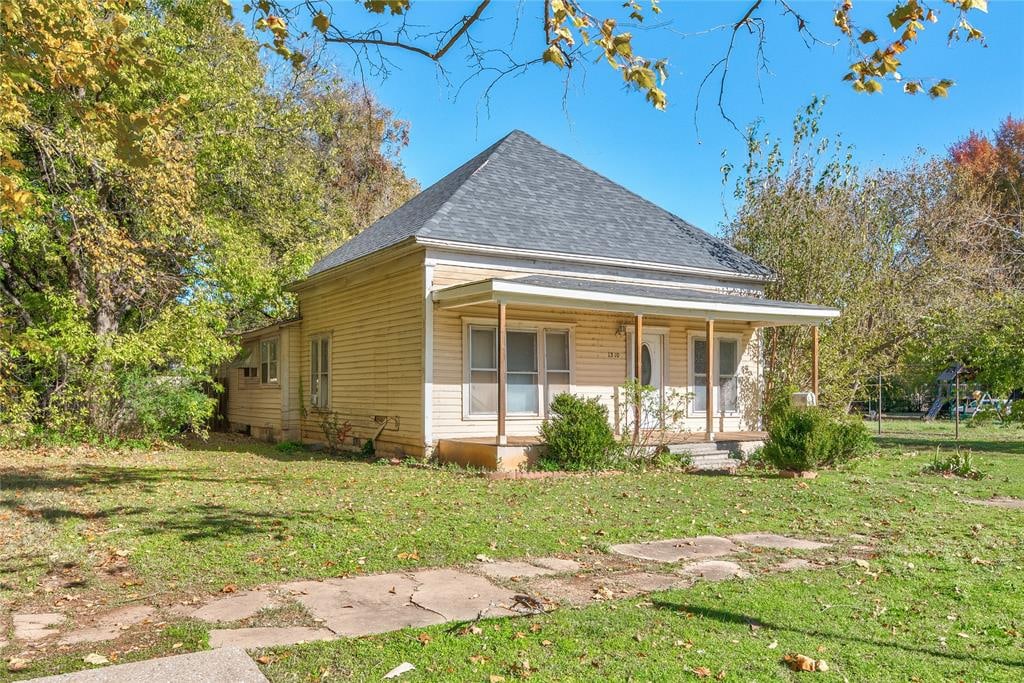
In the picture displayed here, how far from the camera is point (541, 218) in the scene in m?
16.1

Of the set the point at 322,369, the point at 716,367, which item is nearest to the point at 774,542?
the point at 716,367

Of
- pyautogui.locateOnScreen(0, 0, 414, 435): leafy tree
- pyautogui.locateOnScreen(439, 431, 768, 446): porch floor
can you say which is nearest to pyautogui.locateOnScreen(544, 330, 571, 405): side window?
pyautogui.locateOnScreen(439, 431, 768, 446): porch floor

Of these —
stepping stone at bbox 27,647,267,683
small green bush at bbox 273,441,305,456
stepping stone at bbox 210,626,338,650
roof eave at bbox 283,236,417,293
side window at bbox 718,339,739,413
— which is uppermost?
roof eave at bbox 283,236,417,293

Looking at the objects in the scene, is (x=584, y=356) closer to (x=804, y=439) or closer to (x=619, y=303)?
(x=619, y=303)

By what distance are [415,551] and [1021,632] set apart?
14.5 feet

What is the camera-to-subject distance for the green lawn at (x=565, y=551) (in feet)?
13.8

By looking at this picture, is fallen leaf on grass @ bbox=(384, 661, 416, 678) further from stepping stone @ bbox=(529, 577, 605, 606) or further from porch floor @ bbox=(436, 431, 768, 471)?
porch floor @ bbox=(436, 431, 768, 471)

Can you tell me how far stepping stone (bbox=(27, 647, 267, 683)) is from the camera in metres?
3.73

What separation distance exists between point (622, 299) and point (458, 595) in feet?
29.3

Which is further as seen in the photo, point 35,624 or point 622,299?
point 622,299

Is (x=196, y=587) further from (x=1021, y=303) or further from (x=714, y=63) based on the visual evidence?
(x=1021, y=303)

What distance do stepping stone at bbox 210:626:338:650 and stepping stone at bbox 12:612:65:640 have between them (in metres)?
1.01

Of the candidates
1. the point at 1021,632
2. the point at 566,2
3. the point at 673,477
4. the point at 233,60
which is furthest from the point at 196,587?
the point at 233,60

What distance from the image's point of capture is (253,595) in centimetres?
541
